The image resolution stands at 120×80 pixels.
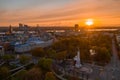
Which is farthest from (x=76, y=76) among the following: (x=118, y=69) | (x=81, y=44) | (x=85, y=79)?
(x=81, y=44)

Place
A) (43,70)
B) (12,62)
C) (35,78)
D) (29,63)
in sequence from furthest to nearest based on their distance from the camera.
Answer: (12,62) < (29,63) < (43,70) < (35,78)

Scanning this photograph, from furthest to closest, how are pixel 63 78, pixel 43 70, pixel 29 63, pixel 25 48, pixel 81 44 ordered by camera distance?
pixel 25 48
pixel 81 44
pixel 29 63
pixel 43 70
pixel 63 78

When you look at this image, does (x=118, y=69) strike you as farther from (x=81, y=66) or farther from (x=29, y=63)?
(x=29, y=63)

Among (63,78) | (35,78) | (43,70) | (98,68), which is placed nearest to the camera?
(35,78)

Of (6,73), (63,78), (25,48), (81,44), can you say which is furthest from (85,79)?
(25,48)

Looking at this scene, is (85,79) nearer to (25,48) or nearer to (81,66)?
(81,66)

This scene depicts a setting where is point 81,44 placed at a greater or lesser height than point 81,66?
greater

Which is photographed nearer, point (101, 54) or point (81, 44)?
point (101, 54)

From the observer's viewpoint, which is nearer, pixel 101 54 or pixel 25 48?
pixel 101 54

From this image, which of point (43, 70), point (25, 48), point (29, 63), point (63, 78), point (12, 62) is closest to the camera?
point (63, 78)

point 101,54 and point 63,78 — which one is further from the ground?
point 101,54
